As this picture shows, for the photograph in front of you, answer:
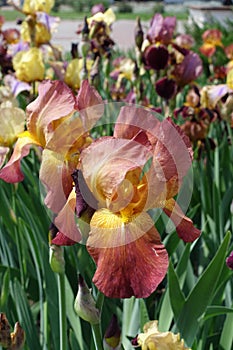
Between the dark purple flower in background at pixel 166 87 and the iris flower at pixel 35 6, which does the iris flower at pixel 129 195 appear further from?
the iris flower at pixel 35 6

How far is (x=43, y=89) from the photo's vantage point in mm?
901

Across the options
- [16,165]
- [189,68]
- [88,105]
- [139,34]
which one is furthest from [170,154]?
[189,68]

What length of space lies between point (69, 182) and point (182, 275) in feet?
2.27

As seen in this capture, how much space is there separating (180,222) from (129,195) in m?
0.12

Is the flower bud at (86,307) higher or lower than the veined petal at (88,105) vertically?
lower

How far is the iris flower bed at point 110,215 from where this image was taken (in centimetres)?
72

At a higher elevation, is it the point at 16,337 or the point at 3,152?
the point at 3,152

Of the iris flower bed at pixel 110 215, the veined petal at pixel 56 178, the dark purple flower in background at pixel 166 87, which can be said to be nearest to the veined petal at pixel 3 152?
the iris flower bed at pixel 110 215

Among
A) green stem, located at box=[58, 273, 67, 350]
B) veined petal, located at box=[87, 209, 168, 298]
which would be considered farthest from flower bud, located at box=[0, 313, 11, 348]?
veined petal, located at box=[87, 209, 168, 298]

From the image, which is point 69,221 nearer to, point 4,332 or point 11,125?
point 4,332

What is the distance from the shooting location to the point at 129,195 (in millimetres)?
736

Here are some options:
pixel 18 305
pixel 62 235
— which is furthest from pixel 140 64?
pixel 62 235

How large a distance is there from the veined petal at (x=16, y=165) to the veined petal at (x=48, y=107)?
1.8 inches

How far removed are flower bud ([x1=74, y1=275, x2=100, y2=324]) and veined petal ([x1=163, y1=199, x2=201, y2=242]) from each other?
16 centimetres
